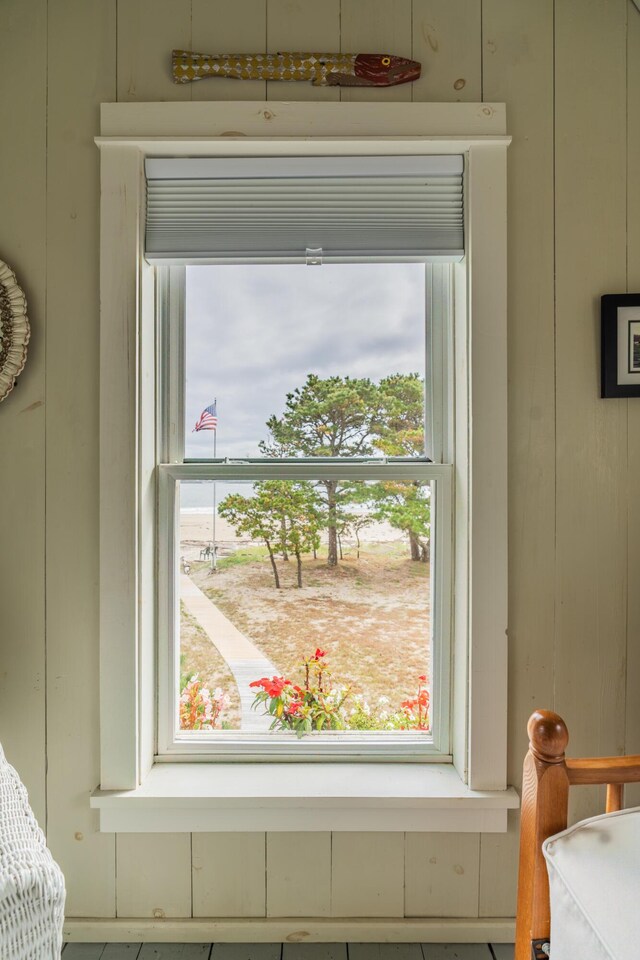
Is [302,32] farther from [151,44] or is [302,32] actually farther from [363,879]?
[363,879]

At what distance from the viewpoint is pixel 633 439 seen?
1.49 m

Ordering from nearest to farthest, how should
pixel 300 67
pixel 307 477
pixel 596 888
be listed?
pixel 596 888
pixel 300 67
pixel 307 477

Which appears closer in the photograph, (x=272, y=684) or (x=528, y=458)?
(x=528, y=458)

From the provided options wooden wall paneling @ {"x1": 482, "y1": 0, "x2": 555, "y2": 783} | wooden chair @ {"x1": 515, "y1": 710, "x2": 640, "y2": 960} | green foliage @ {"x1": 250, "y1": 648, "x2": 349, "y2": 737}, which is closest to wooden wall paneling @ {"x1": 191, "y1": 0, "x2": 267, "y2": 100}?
wooden wall paneling @ {"x1": 482, "y1": 0, "x2": 555, "y2": 783}

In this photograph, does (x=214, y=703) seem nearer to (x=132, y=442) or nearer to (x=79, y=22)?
(x=132, y=442)

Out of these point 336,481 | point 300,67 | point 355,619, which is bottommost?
point 355,619

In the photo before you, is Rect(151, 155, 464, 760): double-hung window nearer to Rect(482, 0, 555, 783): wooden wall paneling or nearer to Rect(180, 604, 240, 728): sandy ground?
Rect(180, 604, 240, 728): sandy ground

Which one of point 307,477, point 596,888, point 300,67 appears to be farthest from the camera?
point 307,477

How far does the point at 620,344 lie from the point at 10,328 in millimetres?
1557

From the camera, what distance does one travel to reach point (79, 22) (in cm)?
146

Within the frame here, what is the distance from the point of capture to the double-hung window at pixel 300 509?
1.60 meters

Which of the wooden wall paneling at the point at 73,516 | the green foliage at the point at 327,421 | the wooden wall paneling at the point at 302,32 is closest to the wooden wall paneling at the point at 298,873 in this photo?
the wooden wall paneling at the point at 73,516

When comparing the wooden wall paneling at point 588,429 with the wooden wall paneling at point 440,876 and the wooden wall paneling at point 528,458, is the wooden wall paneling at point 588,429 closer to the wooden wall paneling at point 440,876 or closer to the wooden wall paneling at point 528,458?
the wooden wall paneling at point 528,458

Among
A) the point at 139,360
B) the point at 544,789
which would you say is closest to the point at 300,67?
the point at 139,360
